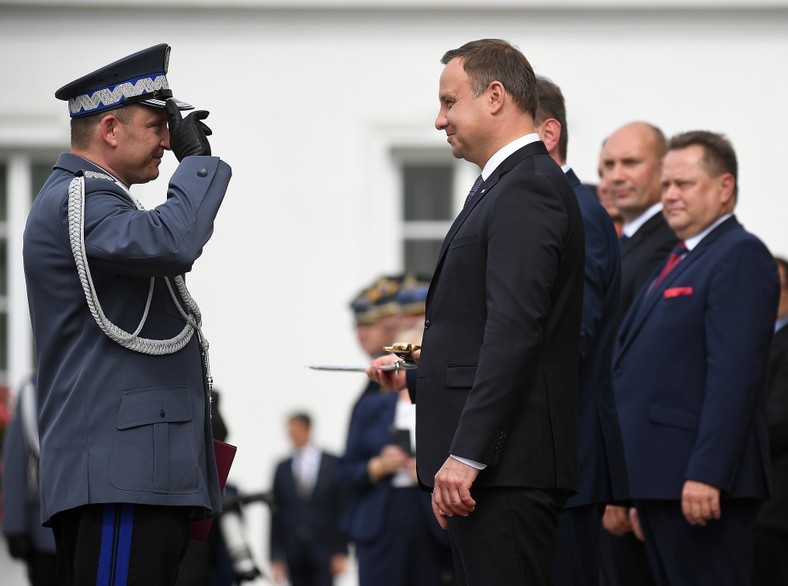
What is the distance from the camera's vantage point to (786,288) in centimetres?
702

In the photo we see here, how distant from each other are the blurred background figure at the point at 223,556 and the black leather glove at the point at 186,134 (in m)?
2.30

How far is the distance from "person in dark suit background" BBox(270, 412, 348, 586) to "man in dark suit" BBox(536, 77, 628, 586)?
206 inches

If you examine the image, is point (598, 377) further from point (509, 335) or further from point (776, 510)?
point (776, 510)

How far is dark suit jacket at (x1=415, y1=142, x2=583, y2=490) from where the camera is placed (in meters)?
3.55

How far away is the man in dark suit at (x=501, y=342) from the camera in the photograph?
3.56 metres

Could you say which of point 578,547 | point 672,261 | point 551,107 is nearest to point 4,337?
point 672,261

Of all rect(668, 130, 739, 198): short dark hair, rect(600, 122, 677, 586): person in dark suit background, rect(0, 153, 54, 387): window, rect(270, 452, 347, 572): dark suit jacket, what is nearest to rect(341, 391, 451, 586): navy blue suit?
A: rect(600, 122, 677, 586): person in dark suit background

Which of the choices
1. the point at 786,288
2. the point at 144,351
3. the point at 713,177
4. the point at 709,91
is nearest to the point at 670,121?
the point at 709,91

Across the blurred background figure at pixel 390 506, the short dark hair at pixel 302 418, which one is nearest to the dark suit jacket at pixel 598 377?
the blurred background figure at pixel 390 506

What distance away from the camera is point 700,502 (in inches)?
185

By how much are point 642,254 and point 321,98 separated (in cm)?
435

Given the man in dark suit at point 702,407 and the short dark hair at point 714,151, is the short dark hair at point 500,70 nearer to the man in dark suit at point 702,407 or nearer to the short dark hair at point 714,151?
the man in dark suit at point 702,407

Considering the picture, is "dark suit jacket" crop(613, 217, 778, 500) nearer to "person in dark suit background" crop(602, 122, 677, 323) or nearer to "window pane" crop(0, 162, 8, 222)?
"person in dark suit background" crop(602, 122, 677, 323)

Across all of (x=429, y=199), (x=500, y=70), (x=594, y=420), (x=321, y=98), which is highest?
(x=321, y=98)
